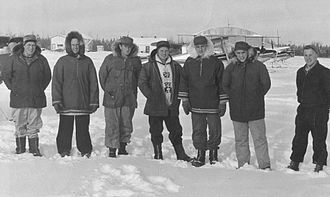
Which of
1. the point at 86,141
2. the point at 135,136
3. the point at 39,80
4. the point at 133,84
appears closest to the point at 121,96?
the point at 133,84

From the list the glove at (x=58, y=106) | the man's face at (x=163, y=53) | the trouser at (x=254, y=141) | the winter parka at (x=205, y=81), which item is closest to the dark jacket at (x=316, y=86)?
the trouser at (x=254, y=141)

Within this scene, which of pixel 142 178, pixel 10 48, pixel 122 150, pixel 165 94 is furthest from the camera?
pixel 10 48

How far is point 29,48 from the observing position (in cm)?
544

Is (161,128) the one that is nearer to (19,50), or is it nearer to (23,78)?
(23,78)

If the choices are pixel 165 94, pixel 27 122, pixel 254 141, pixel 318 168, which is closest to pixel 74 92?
pixel 27 122

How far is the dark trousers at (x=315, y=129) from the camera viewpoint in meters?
5.03

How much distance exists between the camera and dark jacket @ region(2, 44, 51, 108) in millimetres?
5461

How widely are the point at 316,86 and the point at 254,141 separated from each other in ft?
3.18

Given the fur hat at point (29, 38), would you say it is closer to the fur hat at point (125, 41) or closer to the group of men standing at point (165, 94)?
the group of men standing at point (165, 94)

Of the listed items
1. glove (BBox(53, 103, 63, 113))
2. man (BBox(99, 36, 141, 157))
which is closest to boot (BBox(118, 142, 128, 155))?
man (BBox(99, 36, 141, 157))

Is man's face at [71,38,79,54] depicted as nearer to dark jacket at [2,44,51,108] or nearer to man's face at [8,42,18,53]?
dark jacket at [2,44,51,108]

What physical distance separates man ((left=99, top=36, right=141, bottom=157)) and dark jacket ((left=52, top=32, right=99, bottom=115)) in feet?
0.76

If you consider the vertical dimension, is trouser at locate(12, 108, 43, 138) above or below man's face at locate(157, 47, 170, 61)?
below

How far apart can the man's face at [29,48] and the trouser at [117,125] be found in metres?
1.20
